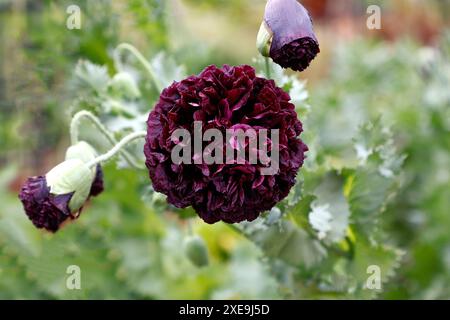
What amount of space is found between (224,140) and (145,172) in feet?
1.11

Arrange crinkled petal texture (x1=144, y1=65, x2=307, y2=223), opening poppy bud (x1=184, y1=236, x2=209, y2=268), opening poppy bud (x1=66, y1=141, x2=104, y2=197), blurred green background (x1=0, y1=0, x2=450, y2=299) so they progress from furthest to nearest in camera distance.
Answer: blurred green background (x1=0, y1=0, x2=450, y2=299) < opening poppy bud (x1=184, y1=236, x2=209, y2=268) < opening poppy bud (x1=66, y1=141, x2=104, y2=197) < crinkled petal texture (x1=144, y1=65, x2=307, y2=223)

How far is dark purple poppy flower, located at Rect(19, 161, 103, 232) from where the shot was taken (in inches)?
31.5

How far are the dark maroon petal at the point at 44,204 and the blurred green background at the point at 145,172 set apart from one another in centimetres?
20

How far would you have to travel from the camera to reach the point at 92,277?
1340 millimetres

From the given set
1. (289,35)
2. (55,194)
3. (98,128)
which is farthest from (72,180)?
(289,35)

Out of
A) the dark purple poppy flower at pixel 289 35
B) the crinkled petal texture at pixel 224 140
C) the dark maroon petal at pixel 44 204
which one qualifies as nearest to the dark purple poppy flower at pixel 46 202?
the dark maroon petal at pixel 44 204

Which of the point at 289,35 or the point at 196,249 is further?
the point at 196,249

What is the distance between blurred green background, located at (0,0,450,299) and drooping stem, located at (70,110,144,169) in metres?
0.05

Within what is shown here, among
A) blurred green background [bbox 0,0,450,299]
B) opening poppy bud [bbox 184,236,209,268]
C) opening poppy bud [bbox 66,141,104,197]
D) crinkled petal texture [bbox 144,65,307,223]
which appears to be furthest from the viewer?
blurred green background [bbox 0,0,450,299]

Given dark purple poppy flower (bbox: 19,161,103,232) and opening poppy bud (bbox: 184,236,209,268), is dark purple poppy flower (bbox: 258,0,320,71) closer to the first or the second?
dark purple poppy flower (bbox: 19,161,103,232)

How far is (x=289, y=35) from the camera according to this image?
75 centimetres

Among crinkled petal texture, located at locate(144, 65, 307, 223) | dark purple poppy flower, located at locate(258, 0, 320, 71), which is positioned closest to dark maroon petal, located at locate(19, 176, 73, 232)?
crinkled petal texture, located at locate(144, 65, 307, 223)

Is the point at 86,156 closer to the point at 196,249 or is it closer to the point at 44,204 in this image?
the point at 44,204
